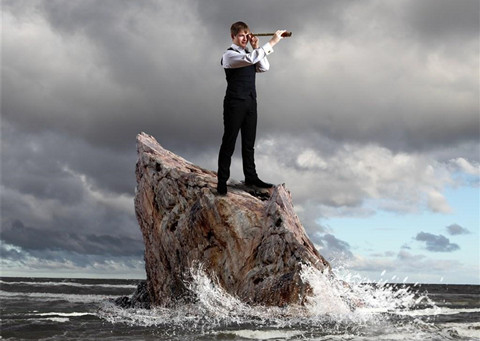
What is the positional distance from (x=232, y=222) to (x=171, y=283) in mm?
2364

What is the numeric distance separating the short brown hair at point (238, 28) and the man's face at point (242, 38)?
0.18 feet

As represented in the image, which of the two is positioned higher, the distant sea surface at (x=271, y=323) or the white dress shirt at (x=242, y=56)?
the white dress shirt at (x=242, y=56)

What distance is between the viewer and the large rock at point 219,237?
870cm

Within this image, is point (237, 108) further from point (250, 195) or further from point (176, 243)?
point (176, 243)

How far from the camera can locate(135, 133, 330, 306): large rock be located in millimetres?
8703

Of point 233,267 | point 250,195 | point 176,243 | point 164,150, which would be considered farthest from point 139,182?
point 233,267

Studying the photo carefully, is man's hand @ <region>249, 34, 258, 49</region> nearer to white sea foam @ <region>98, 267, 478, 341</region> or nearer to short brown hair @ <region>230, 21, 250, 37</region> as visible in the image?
short brown hair @ <region>230, 21, 250, 37</region>

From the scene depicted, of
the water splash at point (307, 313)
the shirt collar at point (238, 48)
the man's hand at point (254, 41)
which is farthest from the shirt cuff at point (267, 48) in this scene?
the water splash at point (307, 313)

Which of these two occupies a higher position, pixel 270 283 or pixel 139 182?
pixel 139 182

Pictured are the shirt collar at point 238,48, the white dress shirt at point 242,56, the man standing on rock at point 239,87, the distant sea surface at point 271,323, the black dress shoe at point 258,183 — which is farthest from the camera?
the black dress shoe at point 258,183

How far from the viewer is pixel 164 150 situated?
13125 millimetres

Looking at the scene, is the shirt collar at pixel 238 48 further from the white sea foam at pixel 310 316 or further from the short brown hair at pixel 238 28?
the white sea foam at pixel 310 316

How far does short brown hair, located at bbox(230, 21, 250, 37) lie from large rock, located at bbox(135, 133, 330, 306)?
2916 mm

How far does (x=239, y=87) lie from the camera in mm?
9727
